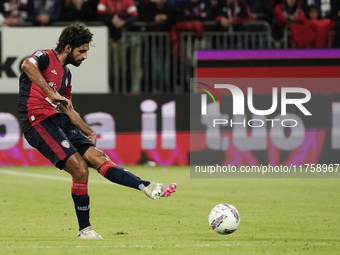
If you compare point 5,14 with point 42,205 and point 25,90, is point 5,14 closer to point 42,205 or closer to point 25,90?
point 42,205

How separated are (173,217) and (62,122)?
212cm

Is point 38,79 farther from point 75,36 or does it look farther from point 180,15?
point 180,15

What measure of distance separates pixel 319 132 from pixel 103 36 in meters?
5.02

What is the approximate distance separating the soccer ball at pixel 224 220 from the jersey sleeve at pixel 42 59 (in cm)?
227

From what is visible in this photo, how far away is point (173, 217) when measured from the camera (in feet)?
28.2

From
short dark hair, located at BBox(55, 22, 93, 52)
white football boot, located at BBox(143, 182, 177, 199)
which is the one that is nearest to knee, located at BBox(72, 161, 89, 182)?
white football boot, located at BBox(143, 182, 177, 199)

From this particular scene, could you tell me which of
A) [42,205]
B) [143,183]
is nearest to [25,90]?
[143,183]

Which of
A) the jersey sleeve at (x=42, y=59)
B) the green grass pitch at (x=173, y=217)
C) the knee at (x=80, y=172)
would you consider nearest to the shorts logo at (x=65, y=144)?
the knee at (x=80, y=172)

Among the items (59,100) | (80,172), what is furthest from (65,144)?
(59,100)

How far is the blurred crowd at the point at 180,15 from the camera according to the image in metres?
14.7

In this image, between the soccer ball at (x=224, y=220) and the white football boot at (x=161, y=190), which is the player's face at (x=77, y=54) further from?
the soccer ball at (x=224, y=220)

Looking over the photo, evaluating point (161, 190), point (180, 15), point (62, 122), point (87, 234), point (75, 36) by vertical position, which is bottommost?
point (87, 234)

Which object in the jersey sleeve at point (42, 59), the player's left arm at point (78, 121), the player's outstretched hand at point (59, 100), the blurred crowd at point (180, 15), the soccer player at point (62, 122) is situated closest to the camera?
the player's outstretched hand at point (59, 100)

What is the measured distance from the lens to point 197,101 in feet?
48.5
